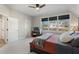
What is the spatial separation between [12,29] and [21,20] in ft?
1.06

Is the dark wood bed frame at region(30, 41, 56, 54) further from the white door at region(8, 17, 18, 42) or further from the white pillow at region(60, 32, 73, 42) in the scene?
the white door at region(8, 17, 18, 42)

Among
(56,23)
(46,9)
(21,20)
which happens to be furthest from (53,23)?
(21,20)

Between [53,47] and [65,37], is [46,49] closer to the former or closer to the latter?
[53,47]

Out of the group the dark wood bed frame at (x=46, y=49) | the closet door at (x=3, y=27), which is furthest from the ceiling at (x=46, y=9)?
the dark wood bed frame at (x=46, y=49)

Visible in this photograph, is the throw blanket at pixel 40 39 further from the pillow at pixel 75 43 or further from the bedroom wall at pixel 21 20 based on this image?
the pillow at pixel 75 43

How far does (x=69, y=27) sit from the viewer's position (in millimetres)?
1485

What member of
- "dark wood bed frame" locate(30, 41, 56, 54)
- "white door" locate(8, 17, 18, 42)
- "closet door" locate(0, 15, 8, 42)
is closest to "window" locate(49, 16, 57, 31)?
Result: "dark wood bed frame" locate(30, 41, 56, 54)

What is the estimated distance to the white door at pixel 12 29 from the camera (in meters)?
1.80

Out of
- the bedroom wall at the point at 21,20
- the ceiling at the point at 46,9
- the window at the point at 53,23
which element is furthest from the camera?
the bedroom wall at the point at 21,20

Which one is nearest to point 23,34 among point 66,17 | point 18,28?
point 18,28

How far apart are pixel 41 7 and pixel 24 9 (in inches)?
13.3

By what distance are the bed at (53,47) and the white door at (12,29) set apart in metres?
0.47
